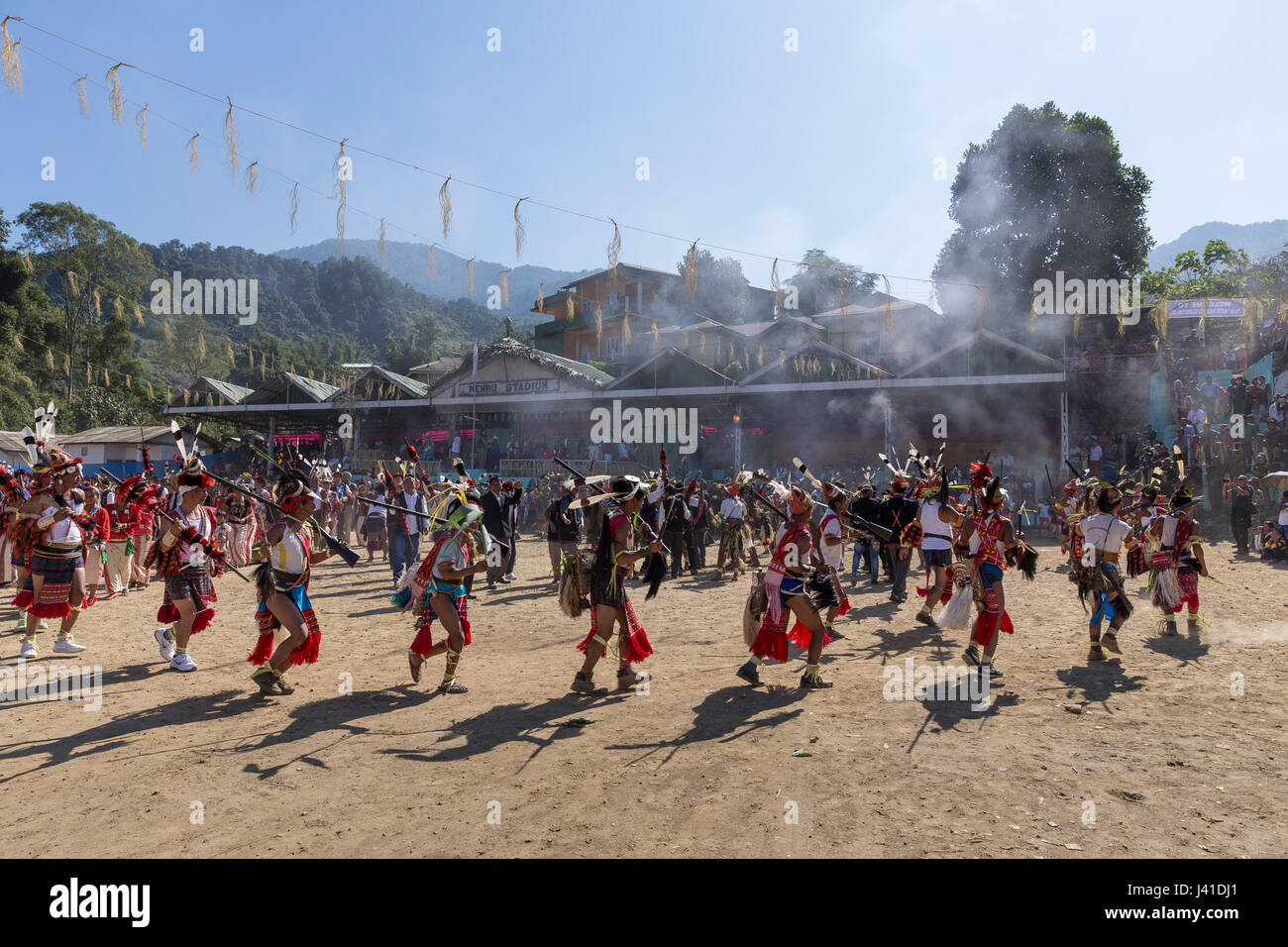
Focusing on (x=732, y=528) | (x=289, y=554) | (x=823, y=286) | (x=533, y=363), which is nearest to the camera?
(x=289, y=554)

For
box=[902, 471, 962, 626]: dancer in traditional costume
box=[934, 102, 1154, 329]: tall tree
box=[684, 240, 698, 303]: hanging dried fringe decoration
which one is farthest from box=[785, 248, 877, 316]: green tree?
box=[902, 471, 962, 626]: dancer in traditional costume

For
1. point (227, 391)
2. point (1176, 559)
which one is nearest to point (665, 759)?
point (1176, 559)

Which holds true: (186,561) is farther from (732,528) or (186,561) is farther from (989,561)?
(732,528)

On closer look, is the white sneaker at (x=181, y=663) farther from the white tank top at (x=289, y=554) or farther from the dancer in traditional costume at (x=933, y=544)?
the dancer in traditional costume at (x=933, y=544)

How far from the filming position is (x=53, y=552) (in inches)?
329

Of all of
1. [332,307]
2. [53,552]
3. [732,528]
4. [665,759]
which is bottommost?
[665,759]

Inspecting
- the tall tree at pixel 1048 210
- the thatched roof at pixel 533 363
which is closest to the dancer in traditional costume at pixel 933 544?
the thatched roof at pixel 533 363

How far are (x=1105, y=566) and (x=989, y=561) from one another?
147 centimetres

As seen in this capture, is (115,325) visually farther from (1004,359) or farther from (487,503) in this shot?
(1004,359)

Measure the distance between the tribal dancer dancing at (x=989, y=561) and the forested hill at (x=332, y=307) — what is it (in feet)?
220

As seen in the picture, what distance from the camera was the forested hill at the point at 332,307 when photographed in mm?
78750

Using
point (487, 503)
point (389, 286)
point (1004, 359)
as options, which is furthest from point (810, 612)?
point (389, 286)

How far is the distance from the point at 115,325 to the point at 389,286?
6769cm

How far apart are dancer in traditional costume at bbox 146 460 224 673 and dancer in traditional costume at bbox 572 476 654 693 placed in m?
3.99
